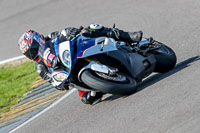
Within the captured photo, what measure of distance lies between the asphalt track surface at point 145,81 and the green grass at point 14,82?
2.89ft

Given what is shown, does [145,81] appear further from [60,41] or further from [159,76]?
[60,41]

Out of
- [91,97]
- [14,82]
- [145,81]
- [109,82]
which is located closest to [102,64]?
[109,82]

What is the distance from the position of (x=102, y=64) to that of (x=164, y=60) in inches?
49.0

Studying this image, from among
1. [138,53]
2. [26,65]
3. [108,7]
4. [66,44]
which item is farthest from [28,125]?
[108,7]

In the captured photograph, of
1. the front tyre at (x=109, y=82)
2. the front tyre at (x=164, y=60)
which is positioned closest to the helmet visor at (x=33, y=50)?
the front tyre at (x=109, y=82)

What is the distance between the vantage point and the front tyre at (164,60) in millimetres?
7031

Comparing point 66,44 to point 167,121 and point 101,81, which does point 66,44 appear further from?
point 167,121

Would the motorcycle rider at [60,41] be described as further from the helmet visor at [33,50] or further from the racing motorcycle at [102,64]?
the racing motorcycle at [102,64]

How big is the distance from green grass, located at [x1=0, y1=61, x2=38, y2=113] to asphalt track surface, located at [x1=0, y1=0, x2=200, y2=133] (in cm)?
88

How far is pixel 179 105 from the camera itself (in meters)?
5.33

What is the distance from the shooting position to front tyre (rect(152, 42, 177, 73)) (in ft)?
23.1

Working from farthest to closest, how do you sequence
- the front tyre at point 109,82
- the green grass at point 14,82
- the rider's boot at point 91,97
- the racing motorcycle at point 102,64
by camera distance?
the green grass at point 14,82 → the rider's boot at point 91,97 → the racing motorcycle at point 102,64 → the front tyre at point 109,82

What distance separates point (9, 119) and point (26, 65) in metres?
3.29

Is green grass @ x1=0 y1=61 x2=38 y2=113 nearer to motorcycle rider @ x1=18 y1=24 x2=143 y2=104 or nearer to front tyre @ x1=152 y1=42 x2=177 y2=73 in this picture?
motorcycle rider @ x1=18 y1=24 x2=143 y2=104
